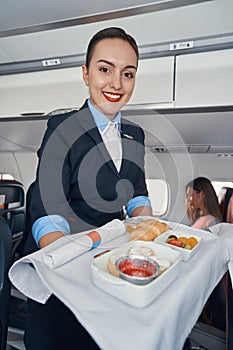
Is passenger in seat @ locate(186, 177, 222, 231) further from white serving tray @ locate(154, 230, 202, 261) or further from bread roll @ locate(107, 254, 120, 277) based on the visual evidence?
bread roll @ locate(107, 254, 120, 277)

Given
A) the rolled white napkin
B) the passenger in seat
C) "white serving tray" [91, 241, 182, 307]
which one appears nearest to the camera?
"white serving tray" [91, 241, 182, 307]

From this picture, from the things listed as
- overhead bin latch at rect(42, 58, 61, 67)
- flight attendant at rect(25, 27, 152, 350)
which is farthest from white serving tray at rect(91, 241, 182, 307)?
overhead bin latch at rect(42, 58, 61, 67)

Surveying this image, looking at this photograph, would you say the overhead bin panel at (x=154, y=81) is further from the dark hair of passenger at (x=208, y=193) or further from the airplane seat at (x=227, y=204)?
the dark hair of passenger at (x=208, y=193)

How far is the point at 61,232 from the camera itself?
2.41 ft

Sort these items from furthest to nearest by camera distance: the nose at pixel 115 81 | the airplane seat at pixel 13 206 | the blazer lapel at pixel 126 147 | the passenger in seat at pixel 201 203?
the passenger in seat at pixel 201 203 → the airplane seat at pixel 13 206 → the blazer lapel at pixel 126 147 → the nose at pixel 115 81

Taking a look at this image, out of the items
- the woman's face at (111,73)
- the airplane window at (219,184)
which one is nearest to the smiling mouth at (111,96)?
the woman's face at (111,73)

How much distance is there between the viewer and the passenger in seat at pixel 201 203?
2326 millimetres

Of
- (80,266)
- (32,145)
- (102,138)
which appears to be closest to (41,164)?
(102,138)

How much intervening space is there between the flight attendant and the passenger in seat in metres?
1.46

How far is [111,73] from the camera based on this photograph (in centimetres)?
95

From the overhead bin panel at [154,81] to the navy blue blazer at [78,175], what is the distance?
2.81 feet

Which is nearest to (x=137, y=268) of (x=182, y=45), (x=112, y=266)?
(x=112, y=266)

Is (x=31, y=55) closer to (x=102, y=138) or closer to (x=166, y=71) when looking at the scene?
(x=166, y=71)

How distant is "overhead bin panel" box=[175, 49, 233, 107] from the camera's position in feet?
5.16
